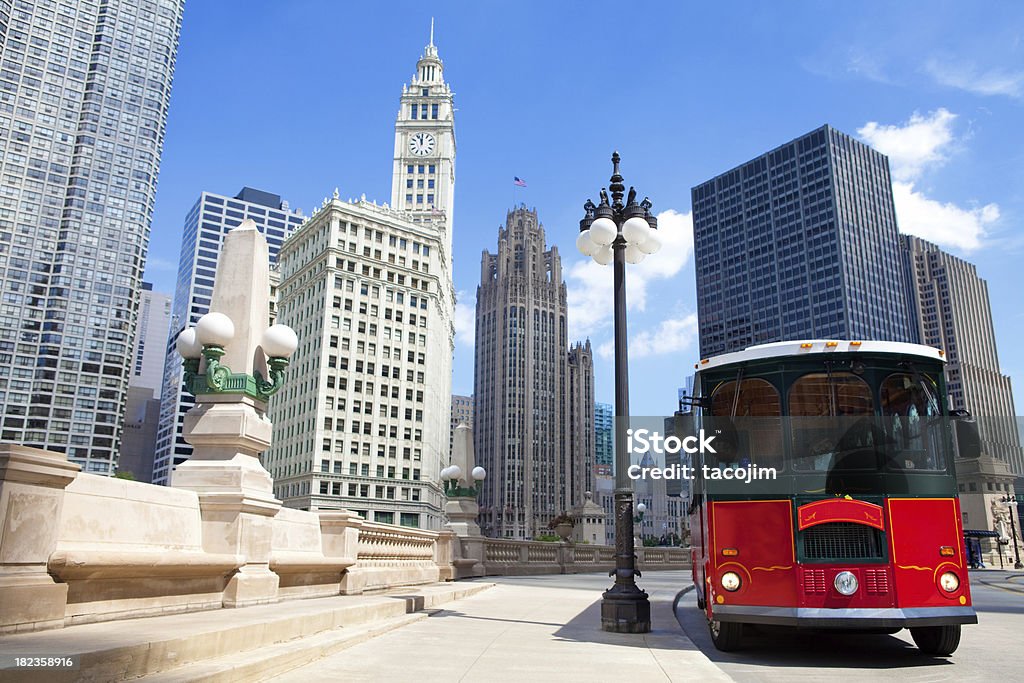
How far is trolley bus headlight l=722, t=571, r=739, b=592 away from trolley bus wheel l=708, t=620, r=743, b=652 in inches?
27.8

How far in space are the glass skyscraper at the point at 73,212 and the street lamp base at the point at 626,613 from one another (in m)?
125

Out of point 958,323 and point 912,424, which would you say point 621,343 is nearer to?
point 912,424

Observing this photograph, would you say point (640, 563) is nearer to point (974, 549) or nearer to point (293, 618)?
point (293, 618)

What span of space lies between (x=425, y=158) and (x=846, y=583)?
4621 inches

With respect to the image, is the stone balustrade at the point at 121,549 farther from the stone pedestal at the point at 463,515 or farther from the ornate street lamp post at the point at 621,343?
the stone pedestal at the point at 463,515

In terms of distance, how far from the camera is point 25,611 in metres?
5.80

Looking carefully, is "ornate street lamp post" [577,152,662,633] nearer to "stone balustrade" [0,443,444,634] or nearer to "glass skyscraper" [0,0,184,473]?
"stone balustrade" [0,443,444,634]

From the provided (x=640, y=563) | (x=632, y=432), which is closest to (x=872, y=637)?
(x=632, y=432)

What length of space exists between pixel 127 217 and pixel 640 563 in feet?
402

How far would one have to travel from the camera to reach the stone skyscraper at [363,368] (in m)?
90.6

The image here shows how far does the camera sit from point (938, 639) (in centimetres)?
865

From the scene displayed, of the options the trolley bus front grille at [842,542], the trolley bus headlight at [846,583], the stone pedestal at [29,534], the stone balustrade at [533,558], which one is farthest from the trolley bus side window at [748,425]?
the stone balustrade at [533,558]

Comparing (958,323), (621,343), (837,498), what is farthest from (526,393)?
(837,498)

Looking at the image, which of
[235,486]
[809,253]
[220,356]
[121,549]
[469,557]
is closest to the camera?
[121,549]
